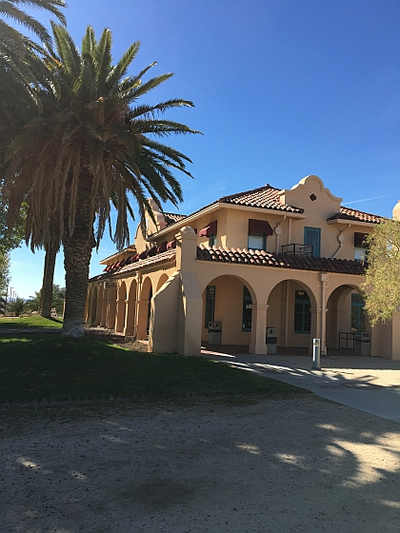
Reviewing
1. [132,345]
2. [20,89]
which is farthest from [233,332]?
[20,89]

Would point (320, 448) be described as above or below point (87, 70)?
below

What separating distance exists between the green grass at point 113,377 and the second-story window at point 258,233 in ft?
27.7

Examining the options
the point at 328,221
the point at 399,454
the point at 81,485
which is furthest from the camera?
the point at 328,221

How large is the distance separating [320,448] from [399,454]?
3.47 ft

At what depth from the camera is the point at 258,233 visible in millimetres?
21047

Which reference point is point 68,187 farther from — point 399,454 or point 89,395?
point 399,454

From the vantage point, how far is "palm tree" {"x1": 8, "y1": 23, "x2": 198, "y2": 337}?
12797 mm

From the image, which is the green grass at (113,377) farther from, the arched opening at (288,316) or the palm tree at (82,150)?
the arched opening at (288,316)

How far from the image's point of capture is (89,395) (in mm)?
8898

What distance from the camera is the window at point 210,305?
22.3 metres

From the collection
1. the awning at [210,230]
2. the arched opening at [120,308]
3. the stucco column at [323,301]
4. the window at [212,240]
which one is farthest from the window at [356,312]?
the arched opening at [120,308]

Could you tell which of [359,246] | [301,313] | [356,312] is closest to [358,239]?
[359,246]

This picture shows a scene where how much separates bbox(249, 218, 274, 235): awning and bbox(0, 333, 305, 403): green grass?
8469mm

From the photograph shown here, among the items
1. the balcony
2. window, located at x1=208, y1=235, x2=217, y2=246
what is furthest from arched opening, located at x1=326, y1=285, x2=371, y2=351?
window, located at x1=208, y1=235, x2=217, y2=246
